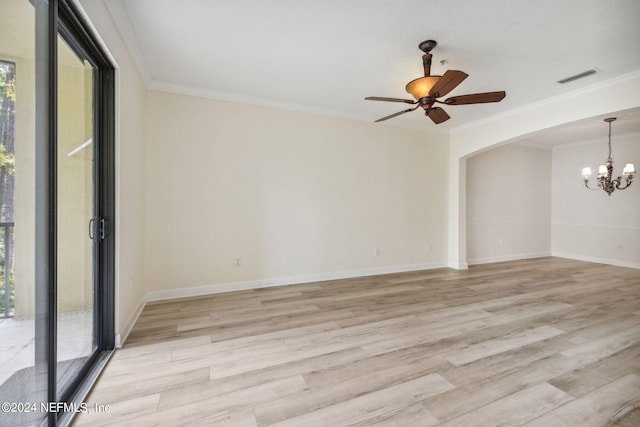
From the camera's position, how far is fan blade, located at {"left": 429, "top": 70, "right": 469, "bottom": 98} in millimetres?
2127

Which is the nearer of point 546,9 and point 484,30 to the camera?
point 546,9

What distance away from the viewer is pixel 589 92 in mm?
3328

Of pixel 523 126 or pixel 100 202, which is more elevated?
pixel 523 126

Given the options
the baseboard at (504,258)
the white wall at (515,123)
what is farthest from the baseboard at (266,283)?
the baseboard at (504,258)

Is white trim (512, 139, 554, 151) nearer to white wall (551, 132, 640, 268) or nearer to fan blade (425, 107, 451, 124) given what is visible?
white wall (551, 132, 640, 268)

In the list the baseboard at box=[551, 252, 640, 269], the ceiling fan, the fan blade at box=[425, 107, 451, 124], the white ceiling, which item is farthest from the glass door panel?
the baseboard at box=[551, 252, 640, 269]

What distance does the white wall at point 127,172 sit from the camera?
208 cm

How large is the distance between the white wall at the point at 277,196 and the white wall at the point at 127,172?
30 centimetres

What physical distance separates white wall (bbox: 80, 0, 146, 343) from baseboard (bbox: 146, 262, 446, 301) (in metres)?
0.33

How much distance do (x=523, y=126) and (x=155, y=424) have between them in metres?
5.38

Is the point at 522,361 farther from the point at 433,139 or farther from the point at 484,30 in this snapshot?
the point at 433,139

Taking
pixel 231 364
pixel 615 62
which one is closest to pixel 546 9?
pixel 615 62

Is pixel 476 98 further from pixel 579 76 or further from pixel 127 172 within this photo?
pixel 127 172

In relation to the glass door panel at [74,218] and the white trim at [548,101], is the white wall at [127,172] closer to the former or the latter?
the glass door panel at [74,218]
